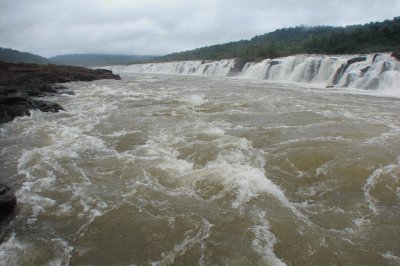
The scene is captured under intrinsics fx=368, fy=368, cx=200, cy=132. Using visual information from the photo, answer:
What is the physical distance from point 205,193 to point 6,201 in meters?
3.56

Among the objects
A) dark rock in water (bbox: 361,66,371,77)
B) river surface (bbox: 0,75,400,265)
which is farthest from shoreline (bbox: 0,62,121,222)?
dark rock in water (bbox: 361,66,371,77)

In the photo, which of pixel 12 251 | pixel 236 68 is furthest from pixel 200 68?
pixel 12 251

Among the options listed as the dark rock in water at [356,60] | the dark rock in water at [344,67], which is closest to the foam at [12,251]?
the dark rock in water at [344,67]

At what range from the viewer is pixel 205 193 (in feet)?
23.8

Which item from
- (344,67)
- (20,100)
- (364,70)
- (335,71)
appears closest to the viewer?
(20,100)

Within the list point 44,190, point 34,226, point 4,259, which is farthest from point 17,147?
point 4,259

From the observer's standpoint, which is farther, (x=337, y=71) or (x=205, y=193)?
(x=337, y=71)

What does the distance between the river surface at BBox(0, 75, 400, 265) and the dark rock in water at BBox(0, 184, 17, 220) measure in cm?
17

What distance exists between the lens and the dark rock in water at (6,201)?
625 centimetres


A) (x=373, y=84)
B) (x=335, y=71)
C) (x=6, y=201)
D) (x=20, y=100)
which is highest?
(x=6, y=201)

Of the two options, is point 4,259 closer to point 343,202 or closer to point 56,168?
point 56,168

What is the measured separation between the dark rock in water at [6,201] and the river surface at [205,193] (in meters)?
0.17

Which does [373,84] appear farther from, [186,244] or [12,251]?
[12,251]

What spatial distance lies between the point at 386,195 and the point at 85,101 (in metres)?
17.8
